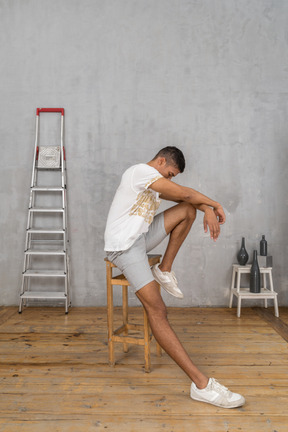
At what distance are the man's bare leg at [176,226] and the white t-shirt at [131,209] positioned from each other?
0.44 ft

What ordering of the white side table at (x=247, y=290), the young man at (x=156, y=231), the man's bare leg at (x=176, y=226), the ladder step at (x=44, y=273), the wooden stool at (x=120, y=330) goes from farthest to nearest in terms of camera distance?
the ladder step at (x=44, y=273) < the white side table at (x=247, y=290) < the man's bare leg at (x=176, y=226) < the wooden stool at (x=120, y=330) < the young man at (x=156, y=231)

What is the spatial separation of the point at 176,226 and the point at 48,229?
1.76 metres

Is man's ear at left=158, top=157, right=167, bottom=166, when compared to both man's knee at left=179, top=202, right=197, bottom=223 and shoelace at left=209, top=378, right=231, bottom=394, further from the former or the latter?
shoelace at left=209, top=378, right=231, bottom=394

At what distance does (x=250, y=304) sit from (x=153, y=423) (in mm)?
2259

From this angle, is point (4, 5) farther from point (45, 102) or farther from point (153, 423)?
point (153, 423)

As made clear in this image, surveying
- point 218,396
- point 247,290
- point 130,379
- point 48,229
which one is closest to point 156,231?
point 130,379

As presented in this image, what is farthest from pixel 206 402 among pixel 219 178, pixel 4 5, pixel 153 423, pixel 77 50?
pixel 4 5

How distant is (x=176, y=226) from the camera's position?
7.64 ft

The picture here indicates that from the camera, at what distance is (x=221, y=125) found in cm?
364

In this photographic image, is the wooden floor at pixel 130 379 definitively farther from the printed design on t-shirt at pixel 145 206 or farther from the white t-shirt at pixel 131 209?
the printed design on t-shirt at pixel 145 206

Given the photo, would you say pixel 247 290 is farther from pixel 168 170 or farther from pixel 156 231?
pixel 168 170

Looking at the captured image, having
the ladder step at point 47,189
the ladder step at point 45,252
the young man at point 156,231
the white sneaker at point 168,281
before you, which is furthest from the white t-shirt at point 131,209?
the ladder step at point 47,189

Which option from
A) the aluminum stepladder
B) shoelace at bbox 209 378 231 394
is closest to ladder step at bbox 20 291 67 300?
the aluminum stepladder

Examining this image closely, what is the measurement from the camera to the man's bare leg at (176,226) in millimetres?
2275
